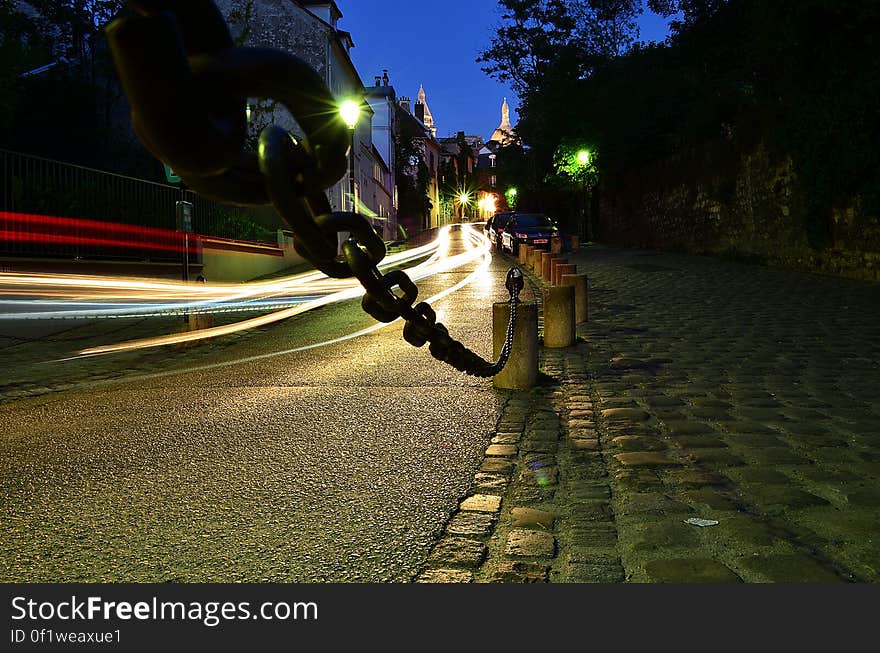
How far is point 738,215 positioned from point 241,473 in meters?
22.0

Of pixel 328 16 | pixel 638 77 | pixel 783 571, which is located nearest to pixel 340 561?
pixel 783 571

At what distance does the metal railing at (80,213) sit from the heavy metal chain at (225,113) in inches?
538

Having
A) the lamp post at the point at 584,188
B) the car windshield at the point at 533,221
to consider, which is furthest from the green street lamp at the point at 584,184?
the car windshield at the point at 533,221

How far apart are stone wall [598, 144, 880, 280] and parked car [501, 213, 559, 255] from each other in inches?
171

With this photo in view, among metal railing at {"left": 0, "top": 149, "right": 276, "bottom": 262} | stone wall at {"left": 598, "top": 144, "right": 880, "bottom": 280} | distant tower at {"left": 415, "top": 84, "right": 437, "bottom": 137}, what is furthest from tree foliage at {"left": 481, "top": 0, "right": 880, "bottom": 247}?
A: distant tower at {"left": 415, "top": 84, "right": 437, "bottom": 137}

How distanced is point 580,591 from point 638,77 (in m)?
35.8

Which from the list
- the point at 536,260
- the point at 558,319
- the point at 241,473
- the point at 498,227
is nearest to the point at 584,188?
the point at 498,227

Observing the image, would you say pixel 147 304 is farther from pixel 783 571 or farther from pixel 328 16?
pixel 328 16

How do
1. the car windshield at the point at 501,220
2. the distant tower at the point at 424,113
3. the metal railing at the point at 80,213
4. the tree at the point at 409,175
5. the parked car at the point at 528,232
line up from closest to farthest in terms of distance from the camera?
the metal railing at the point at 80,213 < the parked car at the point at 528,232 < the car windshield at the point at 501,220 < the tree at the point at 409,175 < the distant tower at the point at 424,113

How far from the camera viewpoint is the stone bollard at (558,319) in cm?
950

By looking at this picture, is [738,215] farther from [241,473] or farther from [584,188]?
[241,473]

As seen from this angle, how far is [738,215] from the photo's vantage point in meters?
23.8

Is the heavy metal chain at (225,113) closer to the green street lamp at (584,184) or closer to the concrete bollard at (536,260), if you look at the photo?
the concrete bollard at (536,260)

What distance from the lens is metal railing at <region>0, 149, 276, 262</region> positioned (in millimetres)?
13578
